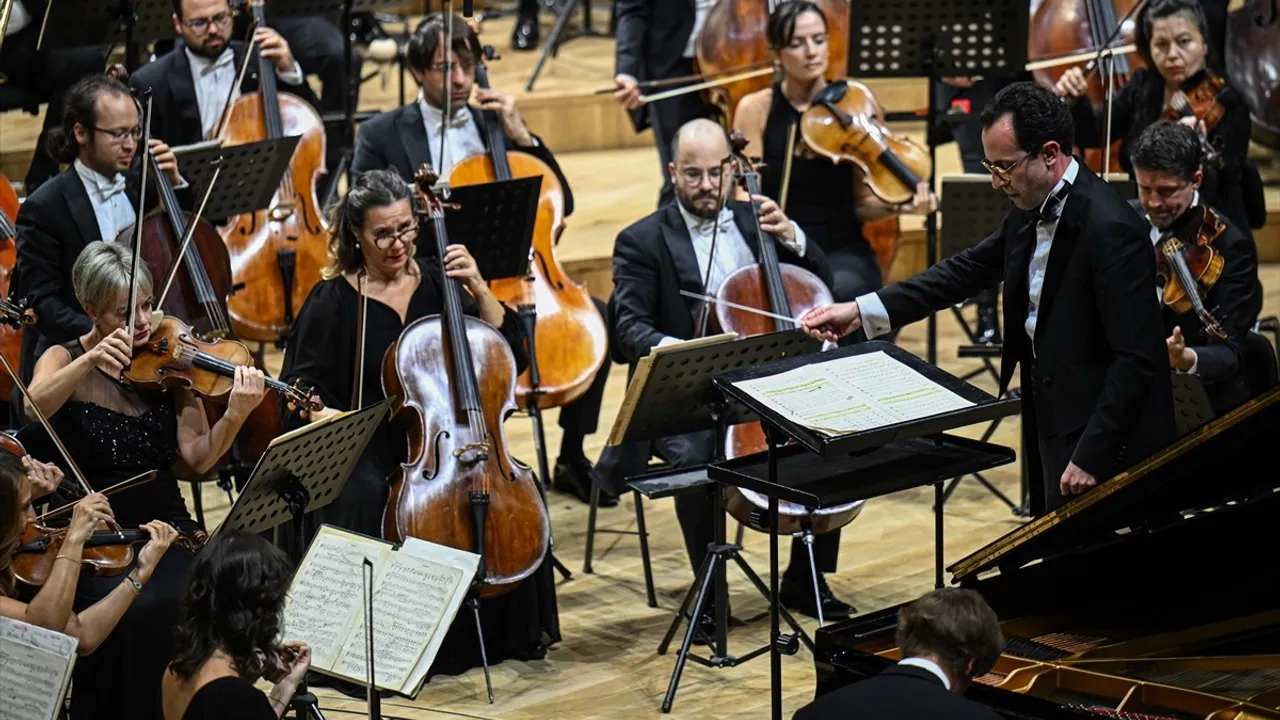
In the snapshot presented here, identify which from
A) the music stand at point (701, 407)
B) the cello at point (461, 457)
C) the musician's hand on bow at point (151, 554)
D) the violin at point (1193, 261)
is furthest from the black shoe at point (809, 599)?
the musician's hand on bow at point (151, 554)

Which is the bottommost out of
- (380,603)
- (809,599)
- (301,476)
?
(809,599)

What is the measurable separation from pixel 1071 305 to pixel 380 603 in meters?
1.48

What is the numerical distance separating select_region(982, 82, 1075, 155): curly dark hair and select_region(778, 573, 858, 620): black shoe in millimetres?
1601

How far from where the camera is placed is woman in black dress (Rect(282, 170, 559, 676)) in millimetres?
4262

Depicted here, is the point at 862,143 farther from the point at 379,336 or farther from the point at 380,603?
the point at 380,603

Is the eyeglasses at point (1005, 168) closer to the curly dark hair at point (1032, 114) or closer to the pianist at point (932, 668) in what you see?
the curly dark hair at point (1032, 114)

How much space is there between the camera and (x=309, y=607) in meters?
3.46

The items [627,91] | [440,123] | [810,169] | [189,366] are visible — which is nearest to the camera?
[189,366]

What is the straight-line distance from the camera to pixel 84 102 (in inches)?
172

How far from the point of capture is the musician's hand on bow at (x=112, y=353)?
3723mm

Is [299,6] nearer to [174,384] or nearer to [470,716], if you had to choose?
[174,384]

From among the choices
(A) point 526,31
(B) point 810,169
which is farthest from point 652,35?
(A) point 526,31

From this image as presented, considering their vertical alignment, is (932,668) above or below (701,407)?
above

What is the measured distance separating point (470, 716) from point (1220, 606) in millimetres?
1710
